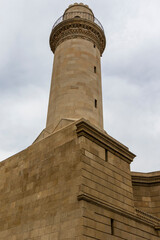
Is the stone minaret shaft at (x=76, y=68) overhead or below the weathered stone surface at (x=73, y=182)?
overhead

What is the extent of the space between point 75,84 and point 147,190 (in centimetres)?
998

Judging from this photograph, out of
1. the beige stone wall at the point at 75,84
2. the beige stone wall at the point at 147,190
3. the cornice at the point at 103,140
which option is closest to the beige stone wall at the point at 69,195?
the cornice at the point at 103,140

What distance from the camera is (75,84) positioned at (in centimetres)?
1920

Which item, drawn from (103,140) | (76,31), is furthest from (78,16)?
(103,140)

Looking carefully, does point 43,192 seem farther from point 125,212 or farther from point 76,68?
point 76,68

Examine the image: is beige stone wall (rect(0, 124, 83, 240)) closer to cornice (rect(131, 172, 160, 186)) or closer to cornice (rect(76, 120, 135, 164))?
cornice (rect(76, 120, 135, 164))

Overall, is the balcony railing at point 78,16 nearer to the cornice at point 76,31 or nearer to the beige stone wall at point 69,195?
the cornice at point 76,31

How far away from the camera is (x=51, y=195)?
13.5 metres

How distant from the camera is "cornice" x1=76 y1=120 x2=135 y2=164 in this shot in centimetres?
1399

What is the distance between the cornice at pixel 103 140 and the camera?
13992 mm

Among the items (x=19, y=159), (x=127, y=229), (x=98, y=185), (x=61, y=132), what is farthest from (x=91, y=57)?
(x=127, y=229)

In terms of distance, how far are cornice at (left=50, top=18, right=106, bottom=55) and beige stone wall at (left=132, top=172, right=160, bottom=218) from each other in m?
11.5

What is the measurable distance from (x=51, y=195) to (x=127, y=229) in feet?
13.9

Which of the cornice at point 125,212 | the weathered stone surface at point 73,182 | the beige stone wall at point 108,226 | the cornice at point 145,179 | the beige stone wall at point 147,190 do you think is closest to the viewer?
the beige stone wall at point 108,226
